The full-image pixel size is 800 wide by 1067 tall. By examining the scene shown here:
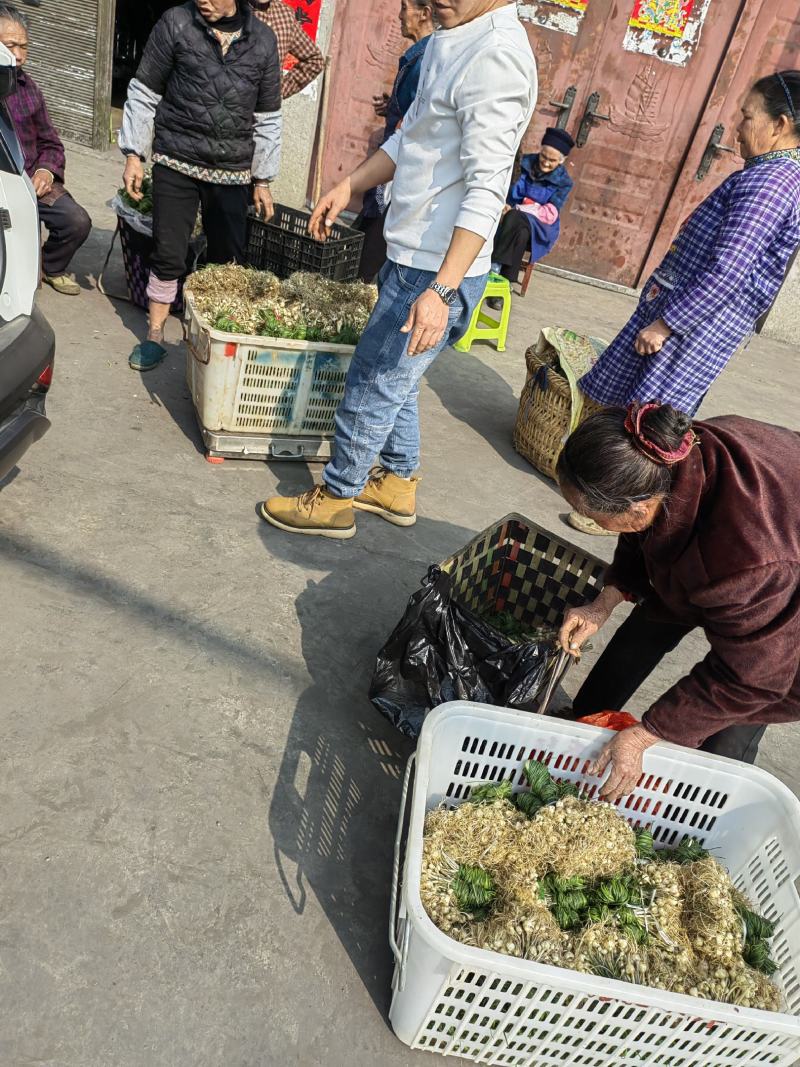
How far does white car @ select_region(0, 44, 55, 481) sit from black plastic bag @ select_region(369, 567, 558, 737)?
143 centimetres

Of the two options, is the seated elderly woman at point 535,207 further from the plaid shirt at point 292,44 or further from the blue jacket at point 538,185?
the plaid shirt at point 292,44

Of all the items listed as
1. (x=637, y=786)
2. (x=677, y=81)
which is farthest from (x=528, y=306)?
(x=637, y=786)

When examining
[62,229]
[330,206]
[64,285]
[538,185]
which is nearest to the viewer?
[330,206]

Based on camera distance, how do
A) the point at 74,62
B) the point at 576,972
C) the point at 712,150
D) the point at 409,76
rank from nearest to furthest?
the point at 576,972 → the point at 409,76 → the point at 712,150 → the point at 74,62

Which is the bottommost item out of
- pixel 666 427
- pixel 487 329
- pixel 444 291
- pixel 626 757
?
pixel 487 329

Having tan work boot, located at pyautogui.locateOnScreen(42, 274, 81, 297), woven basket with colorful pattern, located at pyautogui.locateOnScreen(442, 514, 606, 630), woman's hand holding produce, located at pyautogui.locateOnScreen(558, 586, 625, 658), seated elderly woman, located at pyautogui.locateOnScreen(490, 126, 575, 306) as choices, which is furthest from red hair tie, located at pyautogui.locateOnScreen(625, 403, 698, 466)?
seated elderly woman, located at pyautogui.locateOnScreen(490, 126, 575, 306)

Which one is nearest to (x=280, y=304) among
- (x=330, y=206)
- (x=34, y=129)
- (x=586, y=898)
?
(x=330, y=206)

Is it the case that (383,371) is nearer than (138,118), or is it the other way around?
(383,371)

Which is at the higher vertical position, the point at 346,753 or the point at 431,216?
the point at 431,216

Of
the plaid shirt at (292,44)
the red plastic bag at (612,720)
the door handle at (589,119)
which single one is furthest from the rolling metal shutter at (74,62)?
the red plastic bag at (612,720)

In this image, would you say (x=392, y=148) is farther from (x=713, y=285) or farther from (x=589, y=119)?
(x=589, y=119)

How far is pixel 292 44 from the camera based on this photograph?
5.29 metres

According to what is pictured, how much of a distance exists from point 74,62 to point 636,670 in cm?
851

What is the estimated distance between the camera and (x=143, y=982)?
1.79m
